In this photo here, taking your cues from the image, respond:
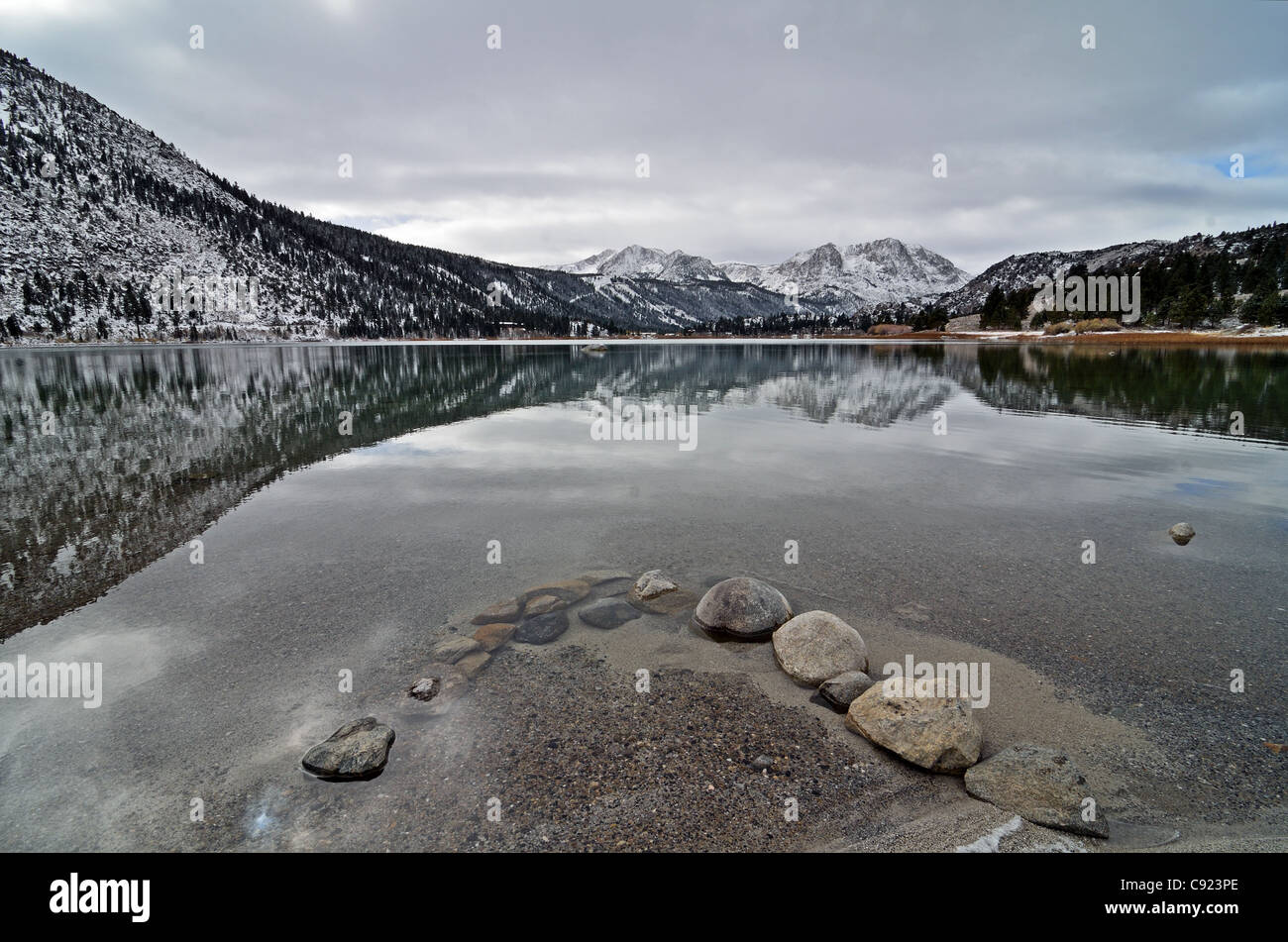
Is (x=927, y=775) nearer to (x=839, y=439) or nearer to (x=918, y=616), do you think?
(x=918, y=616)

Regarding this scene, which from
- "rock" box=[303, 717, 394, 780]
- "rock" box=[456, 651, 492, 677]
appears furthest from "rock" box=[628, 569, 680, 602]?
"rock" box=[303, 717, 394, 780]

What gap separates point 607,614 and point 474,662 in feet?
8.68

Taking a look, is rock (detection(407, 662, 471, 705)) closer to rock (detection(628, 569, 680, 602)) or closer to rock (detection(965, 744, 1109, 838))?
rock (detection(628, 569, 680, 602))

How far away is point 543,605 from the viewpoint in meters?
11.4

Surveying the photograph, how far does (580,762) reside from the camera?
7172 mm

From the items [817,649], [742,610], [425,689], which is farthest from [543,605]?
[817,649]

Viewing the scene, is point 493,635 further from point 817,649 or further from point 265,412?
point 265,412

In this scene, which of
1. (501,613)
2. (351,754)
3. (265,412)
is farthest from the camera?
(265,412)

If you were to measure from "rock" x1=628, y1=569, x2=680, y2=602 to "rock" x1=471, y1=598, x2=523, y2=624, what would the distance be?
2.27 meters

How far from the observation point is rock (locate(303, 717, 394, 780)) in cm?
689

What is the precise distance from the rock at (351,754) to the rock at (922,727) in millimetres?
6086

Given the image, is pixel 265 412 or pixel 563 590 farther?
pixel 265 412

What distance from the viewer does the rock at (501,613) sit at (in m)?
10.8

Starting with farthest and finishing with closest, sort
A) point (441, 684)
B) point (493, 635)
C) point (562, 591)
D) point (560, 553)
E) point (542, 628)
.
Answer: point (560, 553) < point (562, 591) < point (542, 628) < point (493, 635) < point (441, 684)
